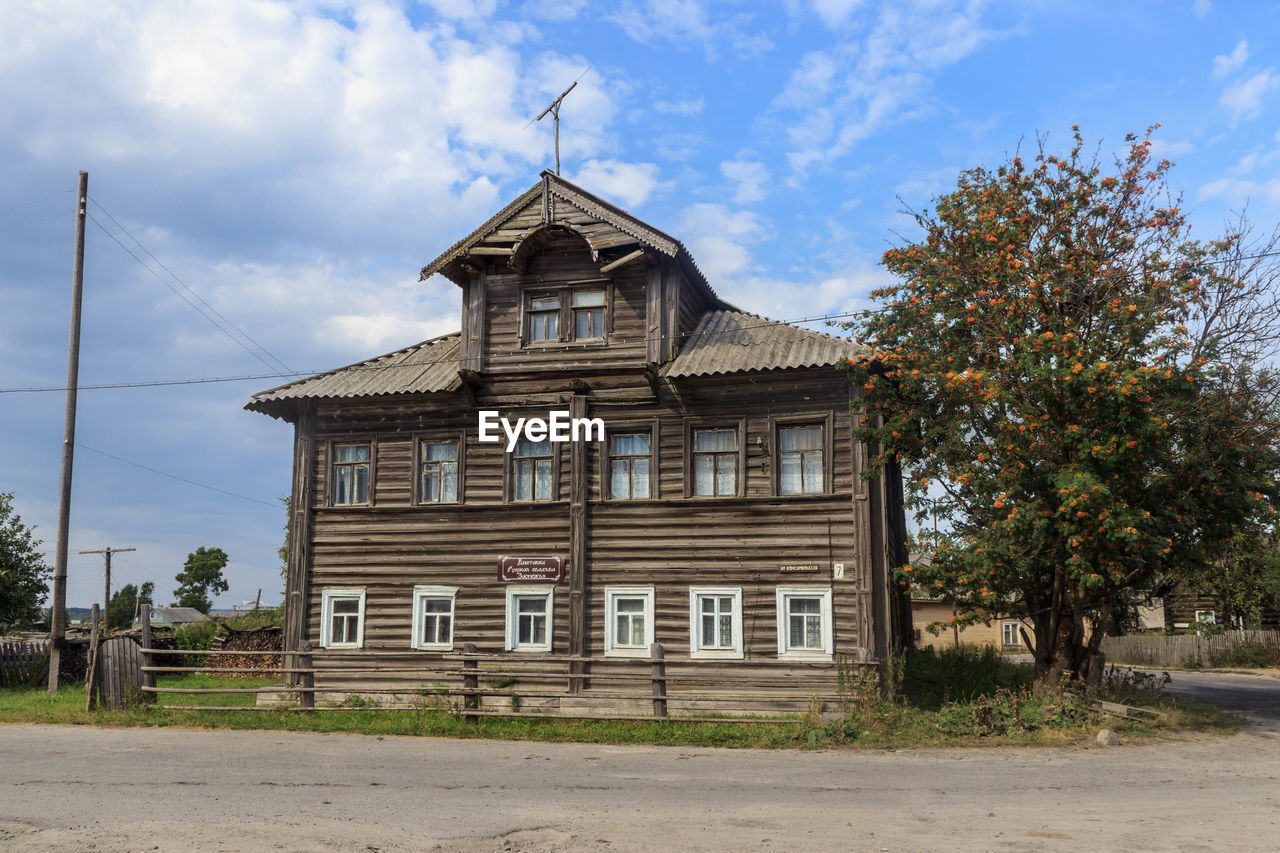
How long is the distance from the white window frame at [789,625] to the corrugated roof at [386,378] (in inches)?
320

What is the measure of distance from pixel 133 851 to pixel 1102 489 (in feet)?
42.7

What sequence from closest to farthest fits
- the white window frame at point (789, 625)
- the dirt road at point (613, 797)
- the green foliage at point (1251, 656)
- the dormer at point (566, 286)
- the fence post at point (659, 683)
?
the dirt road at point (613, 797), the fence post at point (659, 683), the white window frame at point (789, 625), the dormer at point (566, 286), the green foliage at point (1251, 656)

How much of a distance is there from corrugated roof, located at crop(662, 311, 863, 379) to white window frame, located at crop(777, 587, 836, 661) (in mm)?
4277

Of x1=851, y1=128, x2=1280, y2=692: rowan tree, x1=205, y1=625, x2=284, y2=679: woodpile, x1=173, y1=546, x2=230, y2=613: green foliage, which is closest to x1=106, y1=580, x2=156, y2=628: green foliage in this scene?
x1=173, y1=546, x2=230, y2=613: green foliage

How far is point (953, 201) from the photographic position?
60.8 ft

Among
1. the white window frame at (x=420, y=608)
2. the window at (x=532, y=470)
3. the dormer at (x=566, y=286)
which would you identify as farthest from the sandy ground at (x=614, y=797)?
the dormer at (x=566, y=286)

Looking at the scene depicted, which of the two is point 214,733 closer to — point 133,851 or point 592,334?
point 133,851

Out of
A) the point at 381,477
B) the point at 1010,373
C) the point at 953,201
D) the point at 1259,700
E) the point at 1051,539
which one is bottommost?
the point at 1259,700

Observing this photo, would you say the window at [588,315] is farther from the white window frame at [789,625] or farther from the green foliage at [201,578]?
the green foliage at [201,578]

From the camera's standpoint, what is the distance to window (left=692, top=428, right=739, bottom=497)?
19.2 m

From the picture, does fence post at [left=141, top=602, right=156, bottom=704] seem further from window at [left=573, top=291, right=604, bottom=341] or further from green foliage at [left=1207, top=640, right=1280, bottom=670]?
green foliage at [left=1207, top=640, right=1280, bottom=670]

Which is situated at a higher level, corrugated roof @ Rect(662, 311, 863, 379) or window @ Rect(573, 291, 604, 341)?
window @ Rect(573, 291, 604, 341)

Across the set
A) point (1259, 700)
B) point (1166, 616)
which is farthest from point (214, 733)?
point (1166, 616)

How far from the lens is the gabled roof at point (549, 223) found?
1986 cm
